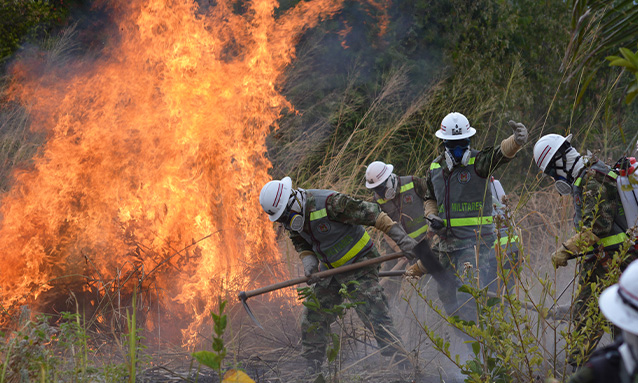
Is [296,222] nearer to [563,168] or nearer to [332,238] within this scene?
[332,238]

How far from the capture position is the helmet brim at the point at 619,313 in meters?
1.41

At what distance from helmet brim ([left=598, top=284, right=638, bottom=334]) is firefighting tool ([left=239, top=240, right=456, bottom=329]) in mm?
3064

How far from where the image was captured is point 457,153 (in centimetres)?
528

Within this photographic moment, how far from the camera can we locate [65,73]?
9.00 meters

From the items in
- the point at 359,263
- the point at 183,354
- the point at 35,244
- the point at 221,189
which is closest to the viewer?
the point at 359,263

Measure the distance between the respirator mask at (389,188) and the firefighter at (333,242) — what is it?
4.63ft

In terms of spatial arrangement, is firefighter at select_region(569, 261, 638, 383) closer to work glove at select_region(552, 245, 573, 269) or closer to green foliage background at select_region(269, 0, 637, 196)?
work glove at select_region(552, 245, 573, 269)

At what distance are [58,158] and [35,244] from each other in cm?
102

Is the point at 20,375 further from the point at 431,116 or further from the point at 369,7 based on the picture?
the point at 369,7

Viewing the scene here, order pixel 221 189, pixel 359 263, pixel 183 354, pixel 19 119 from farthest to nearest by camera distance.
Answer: pixel 19 119
pixel 221 189
pixel 183 354
pixel 359 263

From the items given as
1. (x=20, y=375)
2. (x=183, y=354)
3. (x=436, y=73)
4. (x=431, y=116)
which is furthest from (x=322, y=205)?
(x=436, y=73)

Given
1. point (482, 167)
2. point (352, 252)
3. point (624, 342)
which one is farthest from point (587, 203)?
point (624, 342)

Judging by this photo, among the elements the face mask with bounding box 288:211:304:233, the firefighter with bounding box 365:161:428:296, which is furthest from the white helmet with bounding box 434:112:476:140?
the face mask with bounding box 288:211:304:233

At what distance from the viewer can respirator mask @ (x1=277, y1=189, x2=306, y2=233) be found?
4.68m
